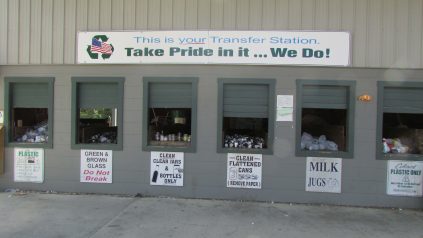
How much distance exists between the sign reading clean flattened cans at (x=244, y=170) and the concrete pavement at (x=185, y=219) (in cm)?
38

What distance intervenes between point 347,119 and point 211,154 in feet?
8.71

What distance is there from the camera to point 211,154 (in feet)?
26.8

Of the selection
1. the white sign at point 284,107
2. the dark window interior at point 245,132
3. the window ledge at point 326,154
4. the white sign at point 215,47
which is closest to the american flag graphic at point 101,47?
the white sign at point 215,47

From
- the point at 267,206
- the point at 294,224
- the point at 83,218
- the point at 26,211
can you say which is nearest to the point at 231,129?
the point at 267,206

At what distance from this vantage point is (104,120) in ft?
29.8

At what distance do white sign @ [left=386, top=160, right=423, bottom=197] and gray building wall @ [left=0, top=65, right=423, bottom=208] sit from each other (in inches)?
4.6

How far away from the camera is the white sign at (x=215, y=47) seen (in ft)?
25.9

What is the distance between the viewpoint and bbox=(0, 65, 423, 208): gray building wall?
792 centimetres

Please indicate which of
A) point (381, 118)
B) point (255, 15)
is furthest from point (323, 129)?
point (255, 15)

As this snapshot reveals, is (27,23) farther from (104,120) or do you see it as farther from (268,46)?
(268,46)

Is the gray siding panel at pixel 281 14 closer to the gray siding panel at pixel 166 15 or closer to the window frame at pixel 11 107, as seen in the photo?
the gray siding panel at pixel 166 15

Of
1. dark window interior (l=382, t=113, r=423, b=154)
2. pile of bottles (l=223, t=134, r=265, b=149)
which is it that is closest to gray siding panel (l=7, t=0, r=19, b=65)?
pile of bottles (l=223, t=134, r=265, b=149)

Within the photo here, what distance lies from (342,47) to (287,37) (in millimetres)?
1029

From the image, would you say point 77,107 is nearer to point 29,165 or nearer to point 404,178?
point 29,165
